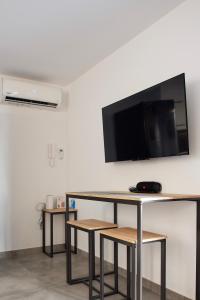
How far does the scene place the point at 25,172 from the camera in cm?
388

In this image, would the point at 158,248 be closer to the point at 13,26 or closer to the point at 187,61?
the point at 187,61

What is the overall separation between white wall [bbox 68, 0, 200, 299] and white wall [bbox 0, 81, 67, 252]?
0.67 meters

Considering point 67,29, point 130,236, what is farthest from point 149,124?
point 67,29

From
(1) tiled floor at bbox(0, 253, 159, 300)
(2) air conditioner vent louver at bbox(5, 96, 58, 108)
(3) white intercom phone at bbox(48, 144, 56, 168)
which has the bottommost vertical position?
(1) tiled floor at bbox(0, 253, 159, 300)

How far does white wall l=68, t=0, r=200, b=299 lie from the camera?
2188 mm

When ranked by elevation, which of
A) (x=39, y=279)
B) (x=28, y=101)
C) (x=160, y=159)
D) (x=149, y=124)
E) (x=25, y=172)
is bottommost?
(x=39, y=279)

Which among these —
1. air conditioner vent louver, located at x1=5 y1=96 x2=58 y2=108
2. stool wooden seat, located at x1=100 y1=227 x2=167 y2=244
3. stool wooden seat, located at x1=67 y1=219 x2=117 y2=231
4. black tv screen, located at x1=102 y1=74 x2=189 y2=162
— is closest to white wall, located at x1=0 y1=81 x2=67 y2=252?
air conditioner vent louver, located at x1=5 y1=96 x2=58 y2=108

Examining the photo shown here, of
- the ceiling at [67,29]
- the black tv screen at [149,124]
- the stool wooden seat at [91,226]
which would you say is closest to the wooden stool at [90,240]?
the stool wooden seat at [91,226]

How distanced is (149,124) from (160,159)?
32 centimetres

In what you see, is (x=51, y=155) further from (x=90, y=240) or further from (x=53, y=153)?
(x=90, y=240)

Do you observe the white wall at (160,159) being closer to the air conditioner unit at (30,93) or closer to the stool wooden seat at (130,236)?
the stool wooden seat at (130,236)

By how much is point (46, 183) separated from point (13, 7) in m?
2.37

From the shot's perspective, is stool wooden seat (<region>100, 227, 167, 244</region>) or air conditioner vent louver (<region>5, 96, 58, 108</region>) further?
air conditioner vent louver (<region>5, 96, 58, 108</region>)

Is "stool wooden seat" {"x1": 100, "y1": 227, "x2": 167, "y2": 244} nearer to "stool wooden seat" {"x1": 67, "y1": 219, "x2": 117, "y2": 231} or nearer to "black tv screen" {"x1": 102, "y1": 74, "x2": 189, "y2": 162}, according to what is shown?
"stool wooden seat" {"x1": 67, "y1": 219, "x2": 117, "y2": 231}
